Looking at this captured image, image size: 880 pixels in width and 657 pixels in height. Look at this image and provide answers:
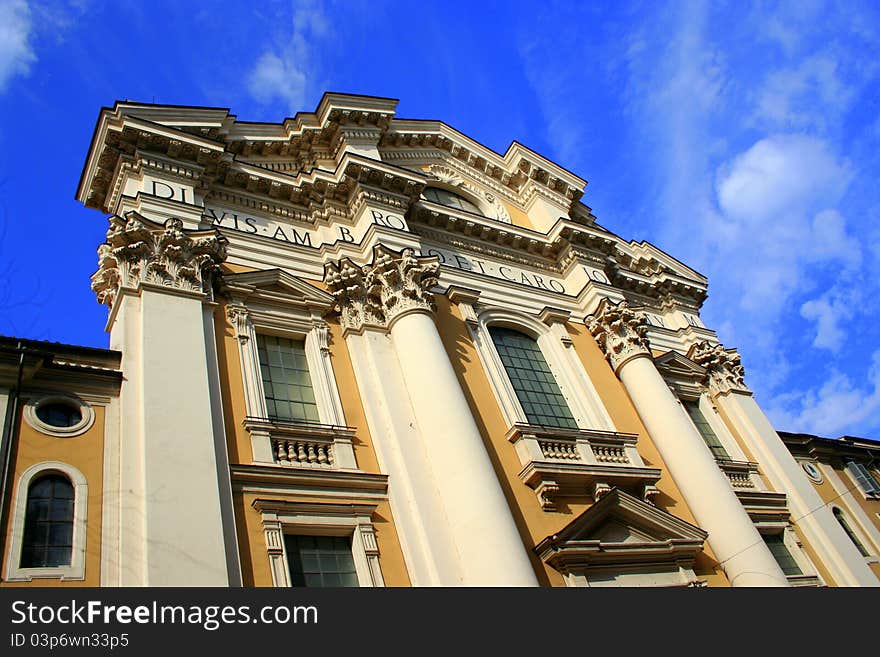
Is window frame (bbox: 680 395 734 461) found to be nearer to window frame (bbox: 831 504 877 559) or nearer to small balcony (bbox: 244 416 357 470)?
window frame (bbox: 831 504 877 559)

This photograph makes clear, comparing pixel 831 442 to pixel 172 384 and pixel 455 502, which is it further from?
pixel 172 384

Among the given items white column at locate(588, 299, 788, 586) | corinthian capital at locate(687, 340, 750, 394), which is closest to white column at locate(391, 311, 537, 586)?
white column at locate(588, 299, 788, 586)

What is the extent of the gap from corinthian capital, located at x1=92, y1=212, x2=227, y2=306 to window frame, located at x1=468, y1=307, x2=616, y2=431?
21.5 feet

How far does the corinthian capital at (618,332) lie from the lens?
20.1 meters

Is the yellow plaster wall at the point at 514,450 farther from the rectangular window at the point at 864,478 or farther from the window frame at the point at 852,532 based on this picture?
the rectangular window at the point at 864,478

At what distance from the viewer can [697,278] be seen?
2691 cm

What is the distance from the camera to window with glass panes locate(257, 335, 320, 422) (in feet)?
46.6

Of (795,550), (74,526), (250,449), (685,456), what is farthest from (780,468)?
(74,526)

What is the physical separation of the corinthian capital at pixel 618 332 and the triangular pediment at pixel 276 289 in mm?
7971

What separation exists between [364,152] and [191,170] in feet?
17.5

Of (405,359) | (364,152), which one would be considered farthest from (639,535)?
(364,152)

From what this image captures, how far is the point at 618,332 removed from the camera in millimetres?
20438

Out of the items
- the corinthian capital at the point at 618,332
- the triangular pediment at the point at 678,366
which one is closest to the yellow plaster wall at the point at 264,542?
the corinthian capital at the point at 618,332

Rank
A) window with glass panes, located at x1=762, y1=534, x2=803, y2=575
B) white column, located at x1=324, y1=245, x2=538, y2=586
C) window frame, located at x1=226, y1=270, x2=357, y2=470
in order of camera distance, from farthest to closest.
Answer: window with glass panes, located at x1=762, y1=534, x2=803, y2=575
window frame, located at x1=226, y1=270, x2=357, y2=470
white column, located at x1=324, y1=245, x2=538, y2=586
